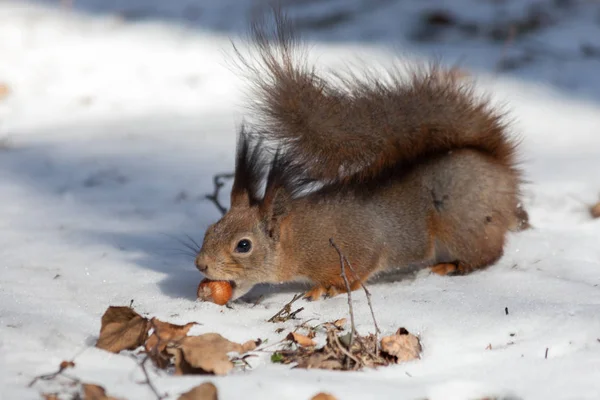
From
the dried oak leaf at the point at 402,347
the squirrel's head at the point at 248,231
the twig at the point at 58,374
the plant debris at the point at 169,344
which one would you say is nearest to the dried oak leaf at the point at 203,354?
the plant debris at the point at 169,344

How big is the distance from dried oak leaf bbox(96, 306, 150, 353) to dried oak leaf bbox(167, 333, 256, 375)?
94mm

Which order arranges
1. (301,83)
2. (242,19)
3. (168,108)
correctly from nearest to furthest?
(301,83) → (168,108) → (242,19)

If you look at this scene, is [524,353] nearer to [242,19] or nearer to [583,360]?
[583,360]

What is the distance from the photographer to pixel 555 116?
4508mm

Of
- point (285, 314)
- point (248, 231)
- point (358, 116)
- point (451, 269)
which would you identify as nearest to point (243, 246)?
point (248, 231)

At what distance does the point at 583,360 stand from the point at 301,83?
1.16 m

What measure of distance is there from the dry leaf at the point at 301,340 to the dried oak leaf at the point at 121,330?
0.39 m

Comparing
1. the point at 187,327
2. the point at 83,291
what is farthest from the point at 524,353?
the point at 83,291

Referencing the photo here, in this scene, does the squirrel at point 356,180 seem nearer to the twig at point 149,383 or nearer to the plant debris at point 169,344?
the plant debris at point 169,344

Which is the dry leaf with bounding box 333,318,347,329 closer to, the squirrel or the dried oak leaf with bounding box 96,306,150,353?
the squirrel

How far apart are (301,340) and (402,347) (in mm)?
273

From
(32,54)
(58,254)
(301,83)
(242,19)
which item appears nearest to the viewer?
(301,83)

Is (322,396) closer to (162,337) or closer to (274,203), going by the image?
(162,337)

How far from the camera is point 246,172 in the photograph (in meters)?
2.66
